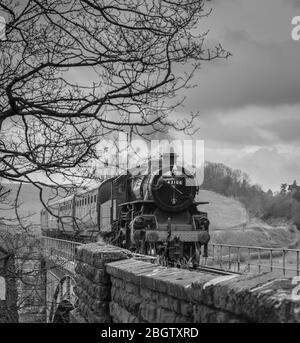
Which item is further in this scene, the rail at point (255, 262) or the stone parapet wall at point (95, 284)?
the rail at point (255, 262)

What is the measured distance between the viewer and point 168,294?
193 inches

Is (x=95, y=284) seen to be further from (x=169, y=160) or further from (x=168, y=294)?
(x=169, y=160)

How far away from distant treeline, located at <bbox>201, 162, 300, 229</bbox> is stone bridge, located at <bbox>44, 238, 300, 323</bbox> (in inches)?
1850

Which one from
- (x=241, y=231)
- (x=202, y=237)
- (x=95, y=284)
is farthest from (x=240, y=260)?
(x=95, y=284)

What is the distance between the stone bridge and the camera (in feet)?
11.3

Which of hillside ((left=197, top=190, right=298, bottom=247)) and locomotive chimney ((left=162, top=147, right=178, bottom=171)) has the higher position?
locomotive chimney ((left=162, top=147, right=178, bottom=171))

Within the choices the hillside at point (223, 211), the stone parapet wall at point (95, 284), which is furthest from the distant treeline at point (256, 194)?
the stone parapet wall at point (95, 284)

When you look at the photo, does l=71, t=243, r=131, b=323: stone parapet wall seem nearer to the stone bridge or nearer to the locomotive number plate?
the stone bridge

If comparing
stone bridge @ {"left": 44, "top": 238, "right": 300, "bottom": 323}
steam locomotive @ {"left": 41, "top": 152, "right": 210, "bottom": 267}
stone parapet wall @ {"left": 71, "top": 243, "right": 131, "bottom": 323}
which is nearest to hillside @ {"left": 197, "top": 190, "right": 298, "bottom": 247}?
steam locomotive @ {"left": 41, "top": 152, "right": 210, "bottom": 267}

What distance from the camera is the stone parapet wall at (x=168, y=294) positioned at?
3.46 metres

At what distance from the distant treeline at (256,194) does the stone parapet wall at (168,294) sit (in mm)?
46988

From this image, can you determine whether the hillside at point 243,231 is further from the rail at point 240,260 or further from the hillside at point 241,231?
the rail at point 240,260

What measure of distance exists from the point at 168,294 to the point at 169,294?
0.12 ft

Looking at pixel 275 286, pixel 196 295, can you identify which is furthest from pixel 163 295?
pixel 275 286
